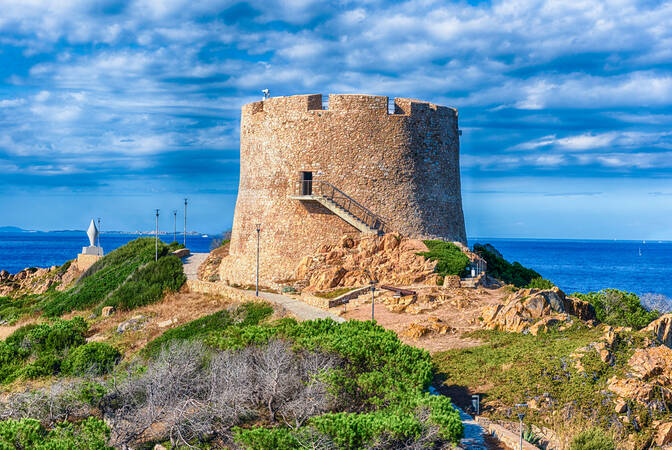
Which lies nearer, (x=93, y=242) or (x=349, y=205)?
(x=349, y=205)

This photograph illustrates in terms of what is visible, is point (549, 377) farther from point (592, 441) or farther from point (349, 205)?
point (349, 205)

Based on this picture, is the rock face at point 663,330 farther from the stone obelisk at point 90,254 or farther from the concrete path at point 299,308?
the stone obelisk at point 90,254

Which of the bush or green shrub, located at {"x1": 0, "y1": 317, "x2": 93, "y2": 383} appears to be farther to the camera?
the bush

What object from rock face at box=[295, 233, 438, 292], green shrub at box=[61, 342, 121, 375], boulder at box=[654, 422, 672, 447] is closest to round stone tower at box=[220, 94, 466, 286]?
rock face at box=[295, 233, 438, 292]

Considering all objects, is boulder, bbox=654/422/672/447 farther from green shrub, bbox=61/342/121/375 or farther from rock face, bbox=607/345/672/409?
green shrub, bbox=61/342/121/375

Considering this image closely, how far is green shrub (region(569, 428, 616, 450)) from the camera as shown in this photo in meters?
11.6

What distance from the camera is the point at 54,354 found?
24.0m

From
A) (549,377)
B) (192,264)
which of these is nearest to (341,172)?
(192,264)

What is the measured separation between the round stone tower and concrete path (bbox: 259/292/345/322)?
2.93m

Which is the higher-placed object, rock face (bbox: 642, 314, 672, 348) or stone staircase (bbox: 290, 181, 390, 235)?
stone staircase (bbox: 290, 181, 390, 235)

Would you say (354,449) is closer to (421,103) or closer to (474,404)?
(474,404)

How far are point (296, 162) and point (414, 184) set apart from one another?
575cm

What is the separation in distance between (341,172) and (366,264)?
4.52 metres

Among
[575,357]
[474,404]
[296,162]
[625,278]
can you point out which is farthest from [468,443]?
[625,278]
